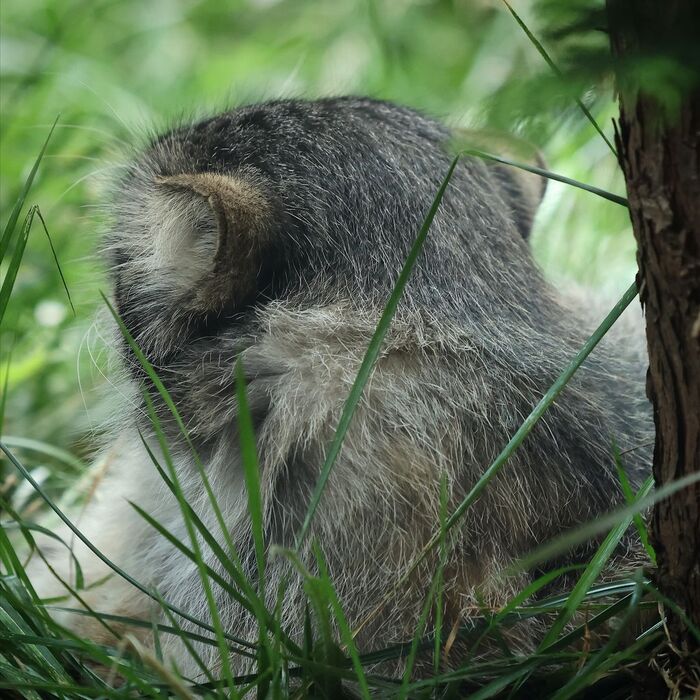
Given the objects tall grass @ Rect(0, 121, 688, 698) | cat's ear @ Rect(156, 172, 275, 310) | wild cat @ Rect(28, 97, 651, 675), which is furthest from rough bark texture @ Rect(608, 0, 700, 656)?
cat's ear @ Rect(156, 172, 275, 310)

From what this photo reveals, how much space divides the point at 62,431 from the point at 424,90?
1742mm

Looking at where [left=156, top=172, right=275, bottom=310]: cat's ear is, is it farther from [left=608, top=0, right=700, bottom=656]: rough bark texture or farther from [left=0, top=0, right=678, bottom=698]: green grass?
[left=608, top=0, right=700, bottom=656]: rough bark texture

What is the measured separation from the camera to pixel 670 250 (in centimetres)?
107

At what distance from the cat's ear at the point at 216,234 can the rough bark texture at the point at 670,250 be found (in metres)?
0.64

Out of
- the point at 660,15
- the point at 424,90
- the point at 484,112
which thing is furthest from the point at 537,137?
the point at 424,90

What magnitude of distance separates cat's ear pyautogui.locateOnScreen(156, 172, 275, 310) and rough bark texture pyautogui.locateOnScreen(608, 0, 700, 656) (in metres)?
0.64

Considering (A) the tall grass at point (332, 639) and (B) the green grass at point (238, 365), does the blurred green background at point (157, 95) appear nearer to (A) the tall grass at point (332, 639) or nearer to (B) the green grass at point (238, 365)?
(B) the green grass at point (238, 365)

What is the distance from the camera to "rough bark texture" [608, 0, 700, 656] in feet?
3.29

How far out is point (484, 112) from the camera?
131cm

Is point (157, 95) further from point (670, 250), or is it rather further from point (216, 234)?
point (670, 250)

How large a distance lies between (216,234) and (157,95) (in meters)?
2.65

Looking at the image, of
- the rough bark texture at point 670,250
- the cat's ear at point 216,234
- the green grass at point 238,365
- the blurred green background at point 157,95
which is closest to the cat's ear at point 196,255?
the cat's ear at point 216,234

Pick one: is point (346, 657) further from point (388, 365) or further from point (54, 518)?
point (54, 518)

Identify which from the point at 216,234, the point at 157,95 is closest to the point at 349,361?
the point at 216,234
